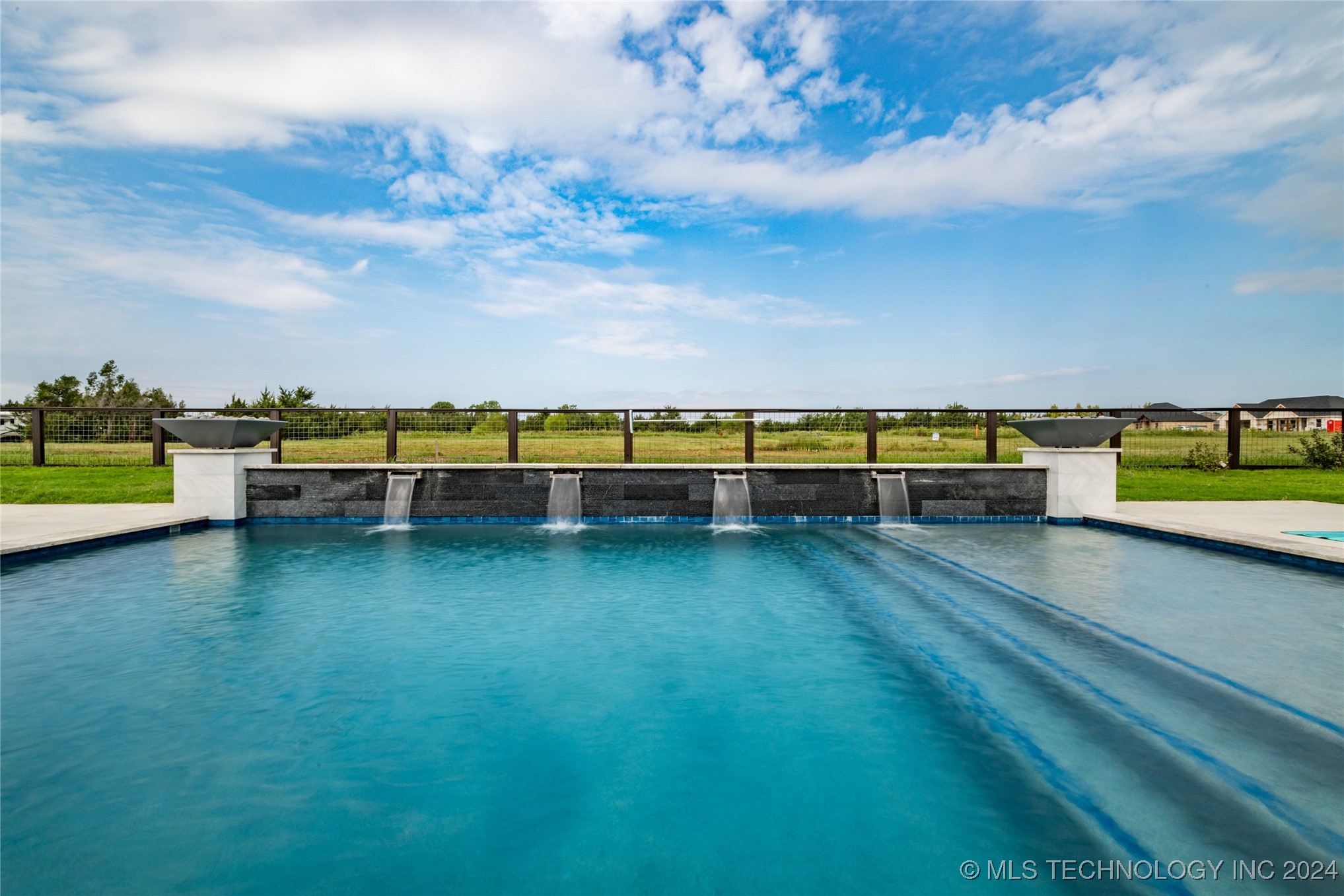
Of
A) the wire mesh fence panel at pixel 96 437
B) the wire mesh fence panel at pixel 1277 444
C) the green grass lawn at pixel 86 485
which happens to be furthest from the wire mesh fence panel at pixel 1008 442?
the wire mesh fence panel at pixel 96 437

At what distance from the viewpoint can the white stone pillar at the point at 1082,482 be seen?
9.23 meters

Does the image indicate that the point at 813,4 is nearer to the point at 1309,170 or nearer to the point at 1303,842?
the point at 1309,170

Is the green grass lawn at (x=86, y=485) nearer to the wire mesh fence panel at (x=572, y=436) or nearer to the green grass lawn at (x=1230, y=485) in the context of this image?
the wire mesh fence panel at (x=572, y=436)

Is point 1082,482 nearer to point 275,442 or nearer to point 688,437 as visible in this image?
point 688,437

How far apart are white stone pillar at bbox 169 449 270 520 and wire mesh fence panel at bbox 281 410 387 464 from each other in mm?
1372

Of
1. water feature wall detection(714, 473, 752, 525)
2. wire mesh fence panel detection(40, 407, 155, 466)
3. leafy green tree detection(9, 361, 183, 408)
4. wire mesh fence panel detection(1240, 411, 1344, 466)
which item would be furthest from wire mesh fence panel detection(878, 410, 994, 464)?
leafy green tree detection(9, 361, 183, 408)

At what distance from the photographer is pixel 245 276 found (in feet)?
48.4

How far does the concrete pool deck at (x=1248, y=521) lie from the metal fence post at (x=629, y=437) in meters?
7.34

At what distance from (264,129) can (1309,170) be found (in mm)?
21972

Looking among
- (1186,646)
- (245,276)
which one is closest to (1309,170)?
(1186,646)

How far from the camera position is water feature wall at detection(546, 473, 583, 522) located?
31.9 feet

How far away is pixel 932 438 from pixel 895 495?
2030mm

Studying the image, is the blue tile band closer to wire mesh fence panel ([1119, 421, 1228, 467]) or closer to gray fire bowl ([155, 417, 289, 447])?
gray fire bowl ([155, 417, 289, 447])

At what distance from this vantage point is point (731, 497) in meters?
9.82
